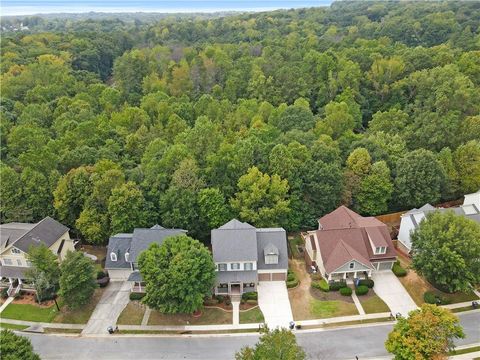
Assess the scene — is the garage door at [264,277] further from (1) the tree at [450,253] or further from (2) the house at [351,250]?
(1) the tree at [450,253]

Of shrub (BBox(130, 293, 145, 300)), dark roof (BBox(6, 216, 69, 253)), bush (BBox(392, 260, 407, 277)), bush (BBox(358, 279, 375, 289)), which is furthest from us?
bush (BBox(392, 260, 407, 277))

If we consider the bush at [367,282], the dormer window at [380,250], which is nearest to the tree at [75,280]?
the bush at [367,282]

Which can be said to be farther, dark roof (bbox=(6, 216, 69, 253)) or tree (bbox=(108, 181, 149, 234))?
tree (bbox=(108, 181, 149, 234))

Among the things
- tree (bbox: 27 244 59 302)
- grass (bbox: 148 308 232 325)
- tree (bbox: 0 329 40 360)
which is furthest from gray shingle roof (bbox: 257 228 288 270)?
tree (bbox: 0 329 40 360)

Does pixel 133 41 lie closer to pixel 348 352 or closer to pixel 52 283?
pixel 52 283

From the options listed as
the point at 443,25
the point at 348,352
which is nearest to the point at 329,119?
the point at 348,352

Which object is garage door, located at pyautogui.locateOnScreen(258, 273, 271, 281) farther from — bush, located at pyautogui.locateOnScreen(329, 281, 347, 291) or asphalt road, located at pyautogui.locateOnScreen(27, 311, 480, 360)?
asphalt road, located at pyautogui.locateOnScreen(27, 311, 480, 360)

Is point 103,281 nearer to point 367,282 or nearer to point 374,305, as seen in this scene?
point 367,282
